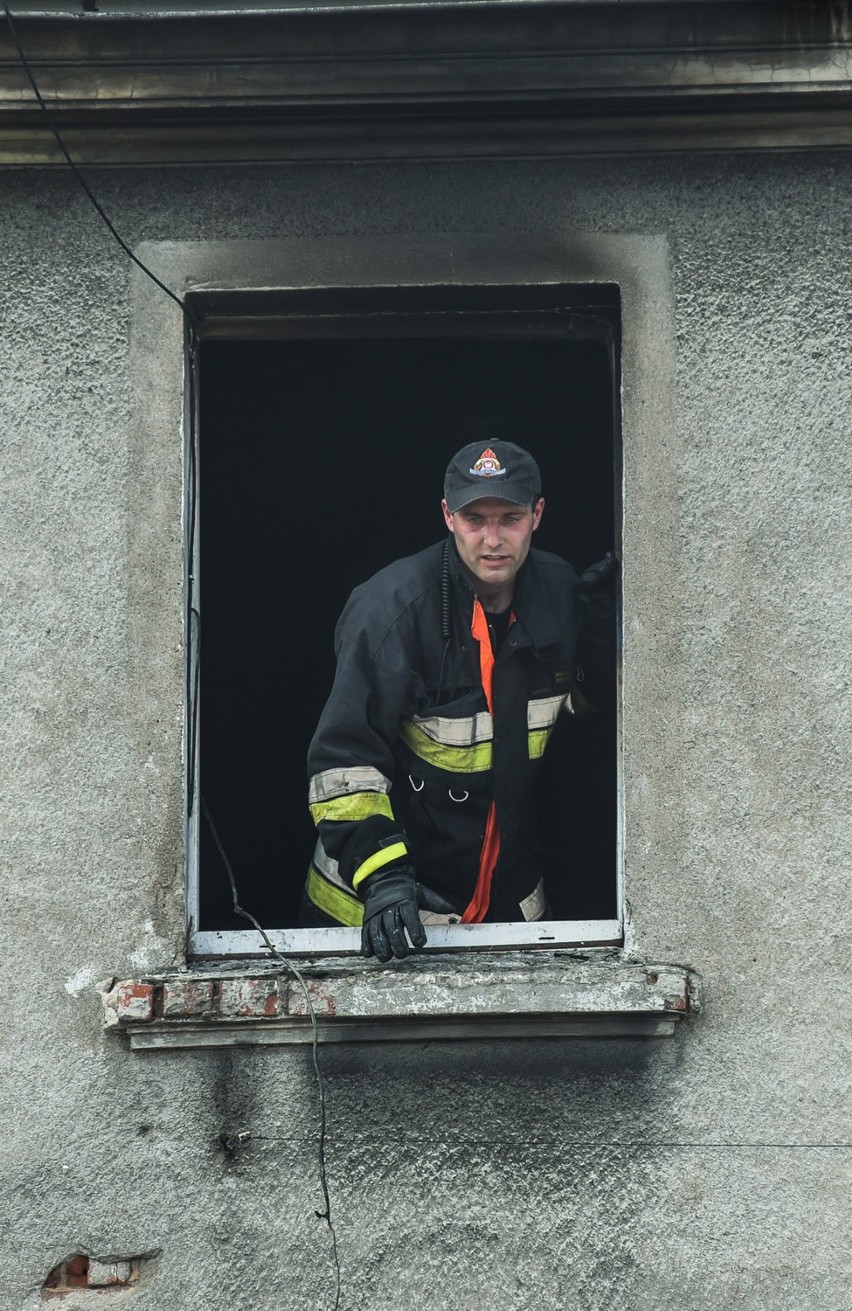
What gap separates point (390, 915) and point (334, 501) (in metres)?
3.18

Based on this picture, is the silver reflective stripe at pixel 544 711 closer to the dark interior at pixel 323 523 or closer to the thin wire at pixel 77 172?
the dark interior at pixel 323 523

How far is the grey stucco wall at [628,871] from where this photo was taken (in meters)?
4.00

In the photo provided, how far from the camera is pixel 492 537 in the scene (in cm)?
442

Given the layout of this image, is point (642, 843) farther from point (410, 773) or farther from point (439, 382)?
point (439, 382)

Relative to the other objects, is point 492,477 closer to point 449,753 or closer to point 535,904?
point 449,753

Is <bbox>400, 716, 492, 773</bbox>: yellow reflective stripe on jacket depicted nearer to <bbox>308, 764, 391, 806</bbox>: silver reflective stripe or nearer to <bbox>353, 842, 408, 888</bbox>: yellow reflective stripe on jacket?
<bbox>308, 764, 391, 806</bbox>: silver reflective stripe

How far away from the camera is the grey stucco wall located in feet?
13.1

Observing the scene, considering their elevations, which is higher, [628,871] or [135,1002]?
[628,871]

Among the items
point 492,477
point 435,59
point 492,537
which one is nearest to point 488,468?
point 492,477

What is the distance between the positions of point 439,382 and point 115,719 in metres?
2.43

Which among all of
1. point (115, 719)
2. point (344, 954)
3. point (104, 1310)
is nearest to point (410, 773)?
point (344, 954)

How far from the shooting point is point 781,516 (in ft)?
13.9

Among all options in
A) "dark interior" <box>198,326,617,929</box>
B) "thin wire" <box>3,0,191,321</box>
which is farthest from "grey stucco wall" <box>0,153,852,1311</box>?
"dark interior" <box>198,326,617,929</box>

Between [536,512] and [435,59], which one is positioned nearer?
[435,59]
